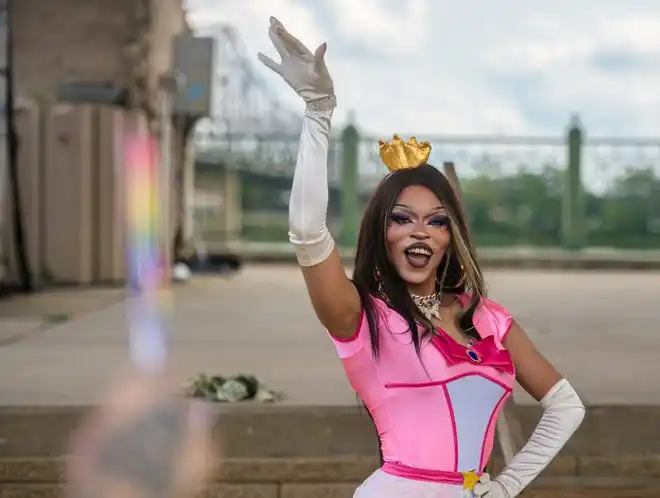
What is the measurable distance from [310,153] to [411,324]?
0.39 metres

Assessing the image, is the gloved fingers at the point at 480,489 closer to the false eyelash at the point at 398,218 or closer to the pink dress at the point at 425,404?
the pink dress at the point at 425,404

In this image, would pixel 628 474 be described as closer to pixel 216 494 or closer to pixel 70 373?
pixel 216 494

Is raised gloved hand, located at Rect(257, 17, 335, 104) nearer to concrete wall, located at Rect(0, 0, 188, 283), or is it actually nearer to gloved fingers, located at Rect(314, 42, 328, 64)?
gloved fingers, located at Rect(314, 42, 328, 64)

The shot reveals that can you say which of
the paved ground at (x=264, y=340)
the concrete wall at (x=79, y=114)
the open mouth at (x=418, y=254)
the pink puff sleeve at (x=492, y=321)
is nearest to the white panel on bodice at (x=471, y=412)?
Answer: the pink puff sleeve at (x=492, y=321)

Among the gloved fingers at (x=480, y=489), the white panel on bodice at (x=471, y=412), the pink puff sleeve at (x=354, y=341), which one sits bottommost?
the gloved fingers at (x=480, y=489)

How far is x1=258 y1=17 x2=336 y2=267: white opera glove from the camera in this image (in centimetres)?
165

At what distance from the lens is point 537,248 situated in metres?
14.8

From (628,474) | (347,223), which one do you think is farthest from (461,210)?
(347,223)

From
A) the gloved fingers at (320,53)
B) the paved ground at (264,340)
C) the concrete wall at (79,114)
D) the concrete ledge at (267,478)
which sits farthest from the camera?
the concrete wall at (79,114)

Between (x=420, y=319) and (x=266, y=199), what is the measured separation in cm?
1298

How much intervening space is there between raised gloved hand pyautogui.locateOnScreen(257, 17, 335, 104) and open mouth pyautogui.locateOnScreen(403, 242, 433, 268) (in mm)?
347

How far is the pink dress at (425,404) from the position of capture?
1.73m

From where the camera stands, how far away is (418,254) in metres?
1.80

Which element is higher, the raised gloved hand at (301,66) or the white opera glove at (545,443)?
the raised gloved hand at (301,66)
